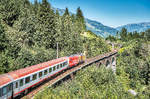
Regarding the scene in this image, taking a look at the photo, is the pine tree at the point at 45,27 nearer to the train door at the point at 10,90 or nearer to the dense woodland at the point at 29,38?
the dense woodland at the point at 29,38

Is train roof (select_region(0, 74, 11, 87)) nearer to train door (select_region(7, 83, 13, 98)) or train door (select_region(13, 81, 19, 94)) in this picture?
train door (select_region(7, 83, 13, 98))

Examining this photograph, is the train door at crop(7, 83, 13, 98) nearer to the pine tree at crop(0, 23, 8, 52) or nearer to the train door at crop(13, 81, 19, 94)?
the train door at crop(13, 81, 19, 94)

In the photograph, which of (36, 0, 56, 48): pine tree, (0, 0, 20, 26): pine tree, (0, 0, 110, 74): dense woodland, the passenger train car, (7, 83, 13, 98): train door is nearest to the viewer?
the passenger train car

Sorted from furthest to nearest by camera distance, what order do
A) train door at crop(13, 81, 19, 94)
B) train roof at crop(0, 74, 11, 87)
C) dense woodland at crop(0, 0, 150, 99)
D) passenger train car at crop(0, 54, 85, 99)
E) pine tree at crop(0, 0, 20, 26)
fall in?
pine tree at crop(0, 0, 20, 26) → dense woodland at crop(0, 0, 150, 99) → train door at crop(13, 81, 19, 94) → passenger train car at crop(0, 54, 85, 99) → train roof at crop(0, 74, 11, 87)

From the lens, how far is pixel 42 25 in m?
40.0

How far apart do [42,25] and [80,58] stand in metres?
14.5

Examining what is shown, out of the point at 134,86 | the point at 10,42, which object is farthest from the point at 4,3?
the point at 134,86

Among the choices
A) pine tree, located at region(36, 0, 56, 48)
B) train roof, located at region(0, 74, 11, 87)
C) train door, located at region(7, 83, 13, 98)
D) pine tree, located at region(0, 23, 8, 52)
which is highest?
pine tree, located at region(36, 0, 56, 48)

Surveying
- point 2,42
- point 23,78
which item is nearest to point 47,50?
point 2,42

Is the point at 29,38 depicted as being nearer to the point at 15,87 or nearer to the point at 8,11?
the point at 8,11

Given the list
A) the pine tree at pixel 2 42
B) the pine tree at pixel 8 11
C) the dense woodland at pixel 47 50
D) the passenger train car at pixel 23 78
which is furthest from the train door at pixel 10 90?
the pine tree at pixel 8 11

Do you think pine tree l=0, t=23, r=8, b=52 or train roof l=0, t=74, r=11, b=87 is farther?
pine tree l=0, t=23, r=8, b=52

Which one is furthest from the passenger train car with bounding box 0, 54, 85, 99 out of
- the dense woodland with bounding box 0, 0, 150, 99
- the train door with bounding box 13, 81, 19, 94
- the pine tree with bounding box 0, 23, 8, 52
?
the pine tree with bounding box 0, 23, 8, 52

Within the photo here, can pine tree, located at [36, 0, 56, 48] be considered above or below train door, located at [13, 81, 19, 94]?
above
